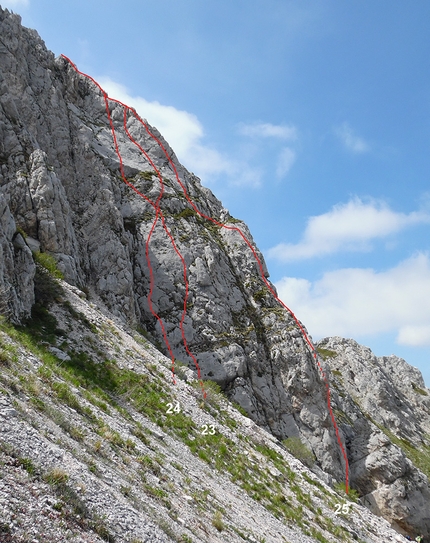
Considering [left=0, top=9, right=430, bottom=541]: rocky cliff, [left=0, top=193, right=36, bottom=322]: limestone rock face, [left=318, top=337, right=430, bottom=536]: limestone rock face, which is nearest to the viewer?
[left=0, top=193, right=36, bottom=322]: limestone rock face

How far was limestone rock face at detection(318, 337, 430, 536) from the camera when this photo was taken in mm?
41156

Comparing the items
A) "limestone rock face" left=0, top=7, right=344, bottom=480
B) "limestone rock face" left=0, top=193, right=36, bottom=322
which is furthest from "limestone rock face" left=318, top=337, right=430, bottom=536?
"limestone rock face" left=0, top=193, right=36, bottom=322

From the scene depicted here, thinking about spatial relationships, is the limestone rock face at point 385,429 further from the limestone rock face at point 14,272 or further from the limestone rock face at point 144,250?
the limestone rock face at point 14,272

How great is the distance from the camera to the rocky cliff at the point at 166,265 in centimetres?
3506

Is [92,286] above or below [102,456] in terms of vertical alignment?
above

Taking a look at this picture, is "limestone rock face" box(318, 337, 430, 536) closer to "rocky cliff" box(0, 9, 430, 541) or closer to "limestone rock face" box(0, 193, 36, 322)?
"rocky cliff" box(0, 9, 430, 541)

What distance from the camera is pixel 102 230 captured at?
4022 centimetres

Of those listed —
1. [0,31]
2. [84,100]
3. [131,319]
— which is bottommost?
[131,319]

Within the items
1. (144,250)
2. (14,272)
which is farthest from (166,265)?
(14,272)

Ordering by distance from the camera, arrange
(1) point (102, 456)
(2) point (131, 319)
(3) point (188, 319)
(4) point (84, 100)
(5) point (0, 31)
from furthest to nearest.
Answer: (4) point (84, 100)
(5) point (0, 31)
(3) point (188, 319)
(2) point (131, 319)
(1) point (102, 456)

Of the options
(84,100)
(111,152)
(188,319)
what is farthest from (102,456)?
(84,100)

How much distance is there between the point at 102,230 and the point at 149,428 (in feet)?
84.8

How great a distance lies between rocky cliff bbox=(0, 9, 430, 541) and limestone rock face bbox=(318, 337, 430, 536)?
7.5 inches

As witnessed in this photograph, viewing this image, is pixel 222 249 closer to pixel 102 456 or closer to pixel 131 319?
pixel 131 319
